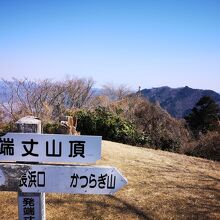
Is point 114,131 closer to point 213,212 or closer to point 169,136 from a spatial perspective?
point 169,136

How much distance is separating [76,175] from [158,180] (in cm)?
437

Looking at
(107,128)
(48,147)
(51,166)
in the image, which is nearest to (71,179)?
Result: (51,166)

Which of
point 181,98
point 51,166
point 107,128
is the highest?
point 181,98

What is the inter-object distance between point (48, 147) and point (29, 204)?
1.93 feet

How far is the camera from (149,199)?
18.9 ft

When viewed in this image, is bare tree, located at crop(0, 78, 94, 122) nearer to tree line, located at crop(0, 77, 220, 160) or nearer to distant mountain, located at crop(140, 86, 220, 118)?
tree line, located at crop(0, 77, 220, 160)

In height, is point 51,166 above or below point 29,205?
above

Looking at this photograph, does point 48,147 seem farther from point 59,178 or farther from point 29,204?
point 29,204

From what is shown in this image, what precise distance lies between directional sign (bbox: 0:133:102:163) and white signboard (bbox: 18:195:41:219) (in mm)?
378

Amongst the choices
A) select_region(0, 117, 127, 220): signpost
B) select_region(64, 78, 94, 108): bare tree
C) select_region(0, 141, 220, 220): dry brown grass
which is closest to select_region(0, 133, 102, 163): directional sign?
select_region(0, 117, 127, 220): signpost

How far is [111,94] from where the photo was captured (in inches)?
1371

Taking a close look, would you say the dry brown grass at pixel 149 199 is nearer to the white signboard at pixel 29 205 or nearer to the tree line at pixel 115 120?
the white signboard at pixel 29 205

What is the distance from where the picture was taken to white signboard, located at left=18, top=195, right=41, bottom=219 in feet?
9.56

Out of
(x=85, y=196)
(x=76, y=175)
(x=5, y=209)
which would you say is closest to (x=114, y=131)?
(x=85, y=196)
